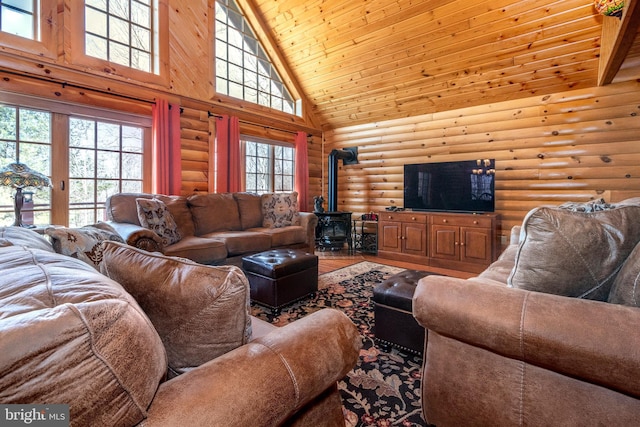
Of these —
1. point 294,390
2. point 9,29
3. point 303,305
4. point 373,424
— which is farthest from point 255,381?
point 9,29

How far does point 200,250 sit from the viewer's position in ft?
10.1

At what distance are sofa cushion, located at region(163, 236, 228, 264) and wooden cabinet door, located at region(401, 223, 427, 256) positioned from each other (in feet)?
8.57

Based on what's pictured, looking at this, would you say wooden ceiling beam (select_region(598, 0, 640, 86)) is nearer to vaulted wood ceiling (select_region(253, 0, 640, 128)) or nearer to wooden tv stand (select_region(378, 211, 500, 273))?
vaulted wood ceiling (select_region(253, 0, 640, 128))

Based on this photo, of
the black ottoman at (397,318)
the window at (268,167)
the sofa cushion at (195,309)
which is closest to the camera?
the sofa cushion at (195,309)

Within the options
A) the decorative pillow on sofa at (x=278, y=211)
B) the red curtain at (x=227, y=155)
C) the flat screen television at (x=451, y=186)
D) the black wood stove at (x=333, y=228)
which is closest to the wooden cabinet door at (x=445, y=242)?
the flat screen television at (x=451, y=186)

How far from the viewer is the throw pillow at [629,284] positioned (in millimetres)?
969

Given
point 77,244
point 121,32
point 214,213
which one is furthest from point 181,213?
point 121,32

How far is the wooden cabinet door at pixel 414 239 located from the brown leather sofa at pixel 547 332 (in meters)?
3.25

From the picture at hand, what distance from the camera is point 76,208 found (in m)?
3.33

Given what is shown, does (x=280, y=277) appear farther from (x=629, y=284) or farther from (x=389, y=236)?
(x=389, y=236)

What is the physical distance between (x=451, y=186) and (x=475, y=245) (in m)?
0.89

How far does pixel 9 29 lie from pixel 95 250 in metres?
2.72

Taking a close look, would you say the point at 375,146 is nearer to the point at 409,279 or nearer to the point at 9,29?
the point at 409,279

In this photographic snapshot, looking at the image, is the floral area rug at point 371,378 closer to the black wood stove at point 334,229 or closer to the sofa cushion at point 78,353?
the sofa cushion at point 78,353
